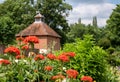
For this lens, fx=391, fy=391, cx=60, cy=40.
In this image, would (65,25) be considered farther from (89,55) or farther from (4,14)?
(89,55)

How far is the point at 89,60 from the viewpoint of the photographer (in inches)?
408

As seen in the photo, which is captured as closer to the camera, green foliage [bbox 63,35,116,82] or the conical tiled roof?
green foliage [bbox 63,35,116,82]

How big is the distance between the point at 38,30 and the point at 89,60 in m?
50.6

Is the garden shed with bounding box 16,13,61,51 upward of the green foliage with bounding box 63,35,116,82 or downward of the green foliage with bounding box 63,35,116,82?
downward

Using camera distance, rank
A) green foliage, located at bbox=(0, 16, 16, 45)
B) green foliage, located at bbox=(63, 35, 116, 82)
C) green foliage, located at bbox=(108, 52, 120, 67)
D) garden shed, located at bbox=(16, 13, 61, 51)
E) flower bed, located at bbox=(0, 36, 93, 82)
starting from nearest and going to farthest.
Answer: flower bed, located at bbox=(0, 36, 93, 82) → green foliage, located at bbox=(63, 35, 116, 82) → green foliage, located at bbox=(108, 52, 120, 67) → green foliage, located at bbox=(0, 16, 16, 45) → garden shed, located at bbox=(16, 13, 61, 51)

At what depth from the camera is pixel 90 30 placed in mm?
92250

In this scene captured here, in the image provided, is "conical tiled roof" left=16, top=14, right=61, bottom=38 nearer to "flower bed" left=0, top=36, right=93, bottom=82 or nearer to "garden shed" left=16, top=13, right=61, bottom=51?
"garden shed" left=16, top=13, right=61, bottom=51

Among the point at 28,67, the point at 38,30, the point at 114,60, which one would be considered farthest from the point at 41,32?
the point at 28,67

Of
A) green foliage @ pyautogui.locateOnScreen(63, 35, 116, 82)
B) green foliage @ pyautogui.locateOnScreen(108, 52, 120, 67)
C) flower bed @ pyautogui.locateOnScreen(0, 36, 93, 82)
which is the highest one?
flower bed @ pyautogui.locateOnScreen(0, 36, 93, 82)

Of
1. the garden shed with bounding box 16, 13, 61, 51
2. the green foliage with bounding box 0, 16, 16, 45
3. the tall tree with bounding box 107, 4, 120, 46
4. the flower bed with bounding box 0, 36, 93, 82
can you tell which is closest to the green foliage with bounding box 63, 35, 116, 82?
the flower bed with bounding box 0, 36, 93, 82

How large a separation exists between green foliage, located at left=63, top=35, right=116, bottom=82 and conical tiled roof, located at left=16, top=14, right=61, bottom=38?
48620 millimetres

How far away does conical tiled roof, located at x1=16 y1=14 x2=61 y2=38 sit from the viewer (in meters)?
59.9

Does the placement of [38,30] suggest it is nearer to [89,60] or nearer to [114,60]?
[114,60]

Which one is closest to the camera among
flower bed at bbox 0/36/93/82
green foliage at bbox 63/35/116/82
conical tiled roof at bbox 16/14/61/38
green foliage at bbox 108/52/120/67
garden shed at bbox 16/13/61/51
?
flower bed at bbox 0/36/93/82
